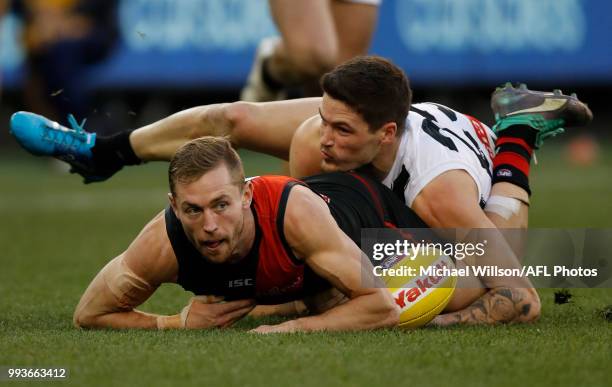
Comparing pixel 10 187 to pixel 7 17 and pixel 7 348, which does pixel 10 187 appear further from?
pixel 7 348

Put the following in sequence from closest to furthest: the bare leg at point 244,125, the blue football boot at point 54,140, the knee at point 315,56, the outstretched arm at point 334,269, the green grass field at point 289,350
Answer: the green grass field at point 289,350
the outstretched arm at point 334,269
the bare leg at point 244,125
the blue football boot at point 54,140
the knee at point 315,56

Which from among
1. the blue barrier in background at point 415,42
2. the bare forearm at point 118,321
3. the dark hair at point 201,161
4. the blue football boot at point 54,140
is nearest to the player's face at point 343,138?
the dark hair at point 201,161

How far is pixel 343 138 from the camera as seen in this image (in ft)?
16.3

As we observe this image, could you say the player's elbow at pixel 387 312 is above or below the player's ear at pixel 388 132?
below

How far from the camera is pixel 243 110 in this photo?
18.7ft

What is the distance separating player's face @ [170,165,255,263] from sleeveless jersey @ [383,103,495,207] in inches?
39.1

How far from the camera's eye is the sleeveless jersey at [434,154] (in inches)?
197

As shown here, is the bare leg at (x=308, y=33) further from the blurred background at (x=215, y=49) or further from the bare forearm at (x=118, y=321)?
the blurred background at (x=215, y=49)

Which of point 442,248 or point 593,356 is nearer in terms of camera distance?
point 593,356

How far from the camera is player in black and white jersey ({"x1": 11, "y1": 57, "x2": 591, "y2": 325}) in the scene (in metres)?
4.86

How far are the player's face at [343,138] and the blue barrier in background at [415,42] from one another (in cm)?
963

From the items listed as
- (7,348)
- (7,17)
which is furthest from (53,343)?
(7,17)

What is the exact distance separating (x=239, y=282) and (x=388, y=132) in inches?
39.9

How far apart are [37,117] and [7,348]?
2.07 meters
